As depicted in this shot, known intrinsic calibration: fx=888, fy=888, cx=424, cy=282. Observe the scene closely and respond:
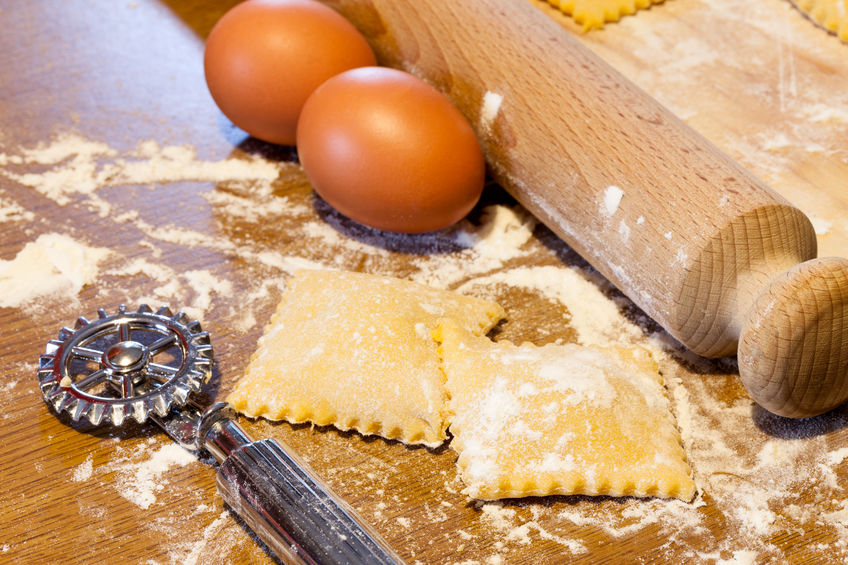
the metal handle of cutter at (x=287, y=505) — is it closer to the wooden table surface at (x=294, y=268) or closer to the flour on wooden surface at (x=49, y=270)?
the wooden table surface at (x=294, y=268)

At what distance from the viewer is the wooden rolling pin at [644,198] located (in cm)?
133

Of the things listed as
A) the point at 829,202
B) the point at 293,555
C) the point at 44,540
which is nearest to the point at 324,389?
the point at 293,555

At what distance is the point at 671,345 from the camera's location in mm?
1610

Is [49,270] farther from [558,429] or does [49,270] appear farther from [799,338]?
[799,338]

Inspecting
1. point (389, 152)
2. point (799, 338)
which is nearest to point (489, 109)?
point (389, 152)

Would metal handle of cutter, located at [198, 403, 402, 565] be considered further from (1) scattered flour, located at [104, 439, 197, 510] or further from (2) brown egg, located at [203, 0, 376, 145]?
(2) brown egg, located at [203, 0, 376, 145]

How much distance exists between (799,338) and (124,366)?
1028 millimetres

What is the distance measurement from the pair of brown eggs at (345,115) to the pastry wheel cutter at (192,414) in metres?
0.43

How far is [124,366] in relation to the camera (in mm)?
1400

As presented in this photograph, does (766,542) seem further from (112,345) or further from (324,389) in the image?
(112,345)

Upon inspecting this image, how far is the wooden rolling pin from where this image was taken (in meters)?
1.33

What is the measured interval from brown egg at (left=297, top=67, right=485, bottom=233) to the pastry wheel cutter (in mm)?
408

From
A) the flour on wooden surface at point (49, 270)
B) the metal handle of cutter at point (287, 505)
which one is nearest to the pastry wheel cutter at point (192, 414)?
the metal handle of cutter at point (287, 505)

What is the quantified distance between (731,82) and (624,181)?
2.25 ft
